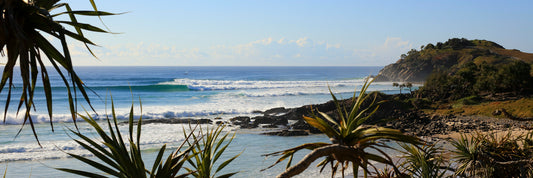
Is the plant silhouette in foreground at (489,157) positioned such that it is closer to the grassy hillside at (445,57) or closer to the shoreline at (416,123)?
the shoreline at (416,123)

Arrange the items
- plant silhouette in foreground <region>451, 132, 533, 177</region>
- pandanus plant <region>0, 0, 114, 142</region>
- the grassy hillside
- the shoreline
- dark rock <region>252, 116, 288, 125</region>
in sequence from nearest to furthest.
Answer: pandanus plant <region>0, 0, 114, 142</region>, plant silhouette in foreground <region>451, 132, 533, 177</region>, the shoreline, dark rock <region>252, 116, 288, 125</region>, the grassy hillside

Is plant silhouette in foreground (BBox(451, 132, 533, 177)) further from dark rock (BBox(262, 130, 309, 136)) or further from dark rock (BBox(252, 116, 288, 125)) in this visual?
dark rock (BBox(252, 116, 288, 125))

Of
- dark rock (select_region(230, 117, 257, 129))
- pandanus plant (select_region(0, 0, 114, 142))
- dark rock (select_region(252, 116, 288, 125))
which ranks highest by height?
pandanus plant (select_region(0, 0, 114, 142))

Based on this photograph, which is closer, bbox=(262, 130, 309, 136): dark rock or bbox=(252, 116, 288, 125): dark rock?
bbox=(262, 130, 309, 136): dark rock

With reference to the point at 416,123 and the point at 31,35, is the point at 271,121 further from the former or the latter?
the point at 31,35

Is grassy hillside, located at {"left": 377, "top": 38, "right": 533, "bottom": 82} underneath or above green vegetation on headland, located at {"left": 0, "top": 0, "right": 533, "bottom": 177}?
above

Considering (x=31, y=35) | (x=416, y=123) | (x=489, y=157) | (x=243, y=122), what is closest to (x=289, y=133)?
(x=243, y=122)

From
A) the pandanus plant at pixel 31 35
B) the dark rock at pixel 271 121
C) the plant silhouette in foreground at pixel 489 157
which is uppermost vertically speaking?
the pandanus plant at pixel 31 35

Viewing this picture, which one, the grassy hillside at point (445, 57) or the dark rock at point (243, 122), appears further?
the grassy hillside at point (445, 57)

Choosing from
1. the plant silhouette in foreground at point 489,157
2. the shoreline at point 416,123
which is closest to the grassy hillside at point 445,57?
the shoreline at point 416,123

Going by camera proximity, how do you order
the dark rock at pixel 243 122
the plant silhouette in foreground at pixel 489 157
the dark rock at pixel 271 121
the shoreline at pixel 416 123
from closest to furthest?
the plant silhouette in foreground at pixel 489 157, the shoreline at pixel 416 123, the dark rock at pixel 243 122, the dark rock at pixel 271 121

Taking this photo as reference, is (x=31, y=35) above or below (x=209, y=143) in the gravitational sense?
above

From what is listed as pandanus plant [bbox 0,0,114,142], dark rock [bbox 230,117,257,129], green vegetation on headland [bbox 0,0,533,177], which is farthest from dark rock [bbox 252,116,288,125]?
pandanus plant [bbox 0,0,114,142]

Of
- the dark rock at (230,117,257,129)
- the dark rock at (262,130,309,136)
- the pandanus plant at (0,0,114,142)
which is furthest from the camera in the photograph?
the dark rock at (230,117,257,129)
